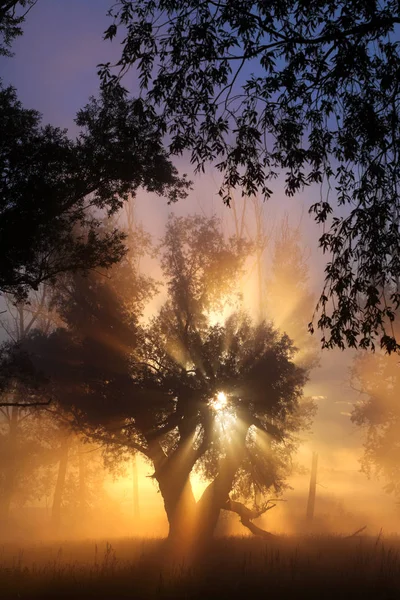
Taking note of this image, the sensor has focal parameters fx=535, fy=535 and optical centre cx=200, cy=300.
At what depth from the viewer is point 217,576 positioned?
59.8 feet

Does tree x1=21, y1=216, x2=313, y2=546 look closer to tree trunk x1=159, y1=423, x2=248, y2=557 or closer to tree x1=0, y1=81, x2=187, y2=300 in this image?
tree trunk x1=159, y1=423, x2=248, y2=557

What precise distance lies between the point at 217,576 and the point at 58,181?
13925 millimetres

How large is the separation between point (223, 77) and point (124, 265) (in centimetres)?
2656

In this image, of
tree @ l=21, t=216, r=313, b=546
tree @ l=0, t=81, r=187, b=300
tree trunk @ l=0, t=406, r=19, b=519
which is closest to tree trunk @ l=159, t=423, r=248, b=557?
tree @ l=21, t=216, r=313, b=546

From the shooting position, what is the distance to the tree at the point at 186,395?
2431cm

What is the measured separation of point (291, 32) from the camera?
1076 centimetres

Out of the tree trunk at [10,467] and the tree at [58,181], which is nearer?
the tree at [58,181]

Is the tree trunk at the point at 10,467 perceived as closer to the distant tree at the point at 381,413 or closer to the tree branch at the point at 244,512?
the tree branch at the point at 244,512

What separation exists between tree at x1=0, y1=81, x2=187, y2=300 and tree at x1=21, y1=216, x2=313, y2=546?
29.7ft

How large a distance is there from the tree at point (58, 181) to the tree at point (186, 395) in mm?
9054

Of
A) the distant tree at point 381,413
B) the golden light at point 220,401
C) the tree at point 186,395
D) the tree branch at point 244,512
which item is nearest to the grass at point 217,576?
the tree branch at point 244,512

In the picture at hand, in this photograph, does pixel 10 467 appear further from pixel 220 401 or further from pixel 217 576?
pixel 217 576

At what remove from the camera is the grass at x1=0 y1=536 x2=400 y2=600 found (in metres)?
15.7

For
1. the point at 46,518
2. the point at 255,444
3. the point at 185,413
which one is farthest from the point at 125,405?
the point at 46,518
